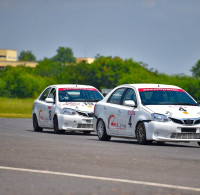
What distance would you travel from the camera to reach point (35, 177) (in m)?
9.56

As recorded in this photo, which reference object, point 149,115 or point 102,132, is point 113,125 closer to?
point 102,132

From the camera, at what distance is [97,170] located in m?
10.5

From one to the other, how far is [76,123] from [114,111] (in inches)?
144

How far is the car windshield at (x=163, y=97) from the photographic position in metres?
17.2

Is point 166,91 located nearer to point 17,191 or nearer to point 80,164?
point 80,164

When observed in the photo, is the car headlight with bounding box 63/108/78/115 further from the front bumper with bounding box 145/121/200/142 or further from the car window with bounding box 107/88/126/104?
the front bumper with bounding box 145/121/200/142

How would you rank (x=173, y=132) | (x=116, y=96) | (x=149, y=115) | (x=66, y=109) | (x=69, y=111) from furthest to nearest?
1. (x=66, y=109)
2. (x=69, y=111)
3. (x=116, y=96)
4. (x=149, y=115)
5. (x=173, y=132)

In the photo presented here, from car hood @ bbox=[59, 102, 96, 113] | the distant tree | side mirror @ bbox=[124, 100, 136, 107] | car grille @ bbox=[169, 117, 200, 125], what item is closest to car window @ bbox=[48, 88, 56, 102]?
car hood @ bbox=[59, 102, 96, 113]

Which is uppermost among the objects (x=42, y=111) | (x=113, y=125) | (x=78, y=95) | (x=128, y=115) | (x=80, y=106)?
(x=78, y=95)

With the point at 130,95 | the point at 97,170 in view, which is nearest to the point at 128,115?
the point at 130,95

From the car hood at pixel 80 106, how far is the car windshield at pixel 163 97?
4200mm

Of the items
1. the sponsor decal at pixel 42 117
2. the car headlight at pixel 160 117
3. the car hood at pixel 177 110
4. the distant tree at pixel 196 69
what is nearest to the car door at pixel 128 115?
the car hood at pixel 177 110

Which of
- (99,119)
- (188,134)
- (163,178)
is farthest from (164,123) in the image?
(163,178)

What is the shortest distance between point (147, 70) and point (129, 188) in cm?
17015
